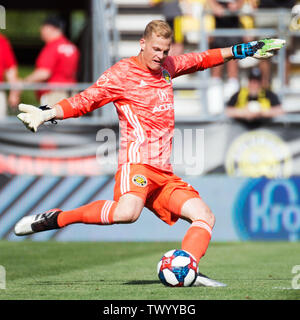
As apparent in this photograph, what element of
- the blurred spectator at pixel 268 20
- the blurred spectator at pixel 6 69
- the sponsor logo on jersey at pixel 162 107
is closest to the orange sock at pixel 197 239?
the sponsor logo on jersey at pixel 162 107

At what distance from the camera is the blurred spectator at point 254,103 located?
12945 mm

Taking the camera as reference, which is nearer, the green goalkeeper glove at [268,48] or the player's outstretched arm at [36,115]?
the player's outstretched arm at [36,115]

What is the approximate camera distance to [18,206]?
12.6 metres

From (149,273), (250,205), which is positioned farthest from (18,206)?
(149,273)

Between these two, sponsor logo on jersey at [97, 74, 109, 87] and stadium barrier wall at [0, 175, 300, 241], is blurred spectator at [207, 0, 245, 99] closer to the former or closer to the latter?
stadium barrier wall at [0, 175, 300, 241]

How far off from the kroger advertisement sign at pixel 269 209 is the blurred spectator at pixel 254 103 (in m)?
1.02

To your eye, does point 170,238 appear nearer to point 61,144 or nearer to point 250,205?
point 250,205

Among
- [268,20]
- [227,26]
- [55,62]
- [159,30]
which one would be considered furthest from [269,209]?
[159,30]

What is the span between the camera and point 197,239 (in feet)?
23.2

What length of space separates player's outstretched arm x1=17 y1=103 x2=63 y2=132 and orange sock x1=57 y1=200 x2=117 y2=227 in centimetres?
87

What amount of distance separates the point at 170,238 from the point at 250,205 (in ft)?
4.32

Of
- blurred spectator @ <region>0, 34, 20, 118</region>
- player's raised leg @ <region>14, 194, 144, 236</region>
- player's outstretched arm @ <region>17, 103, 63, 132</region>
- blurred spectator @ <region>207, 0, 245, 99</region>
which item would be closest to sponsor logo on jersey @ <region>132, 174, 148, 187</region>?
player's raised leg @ <region>14, 194, 144, 236</region>

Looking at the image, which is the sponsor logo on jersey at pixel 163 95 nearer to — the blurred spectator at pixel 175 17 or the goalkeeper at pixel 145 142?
the goalkeeper at pixel 145 142
